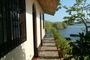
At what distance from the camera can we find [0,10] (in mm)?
2340

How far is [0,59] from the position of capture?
92.3 inches

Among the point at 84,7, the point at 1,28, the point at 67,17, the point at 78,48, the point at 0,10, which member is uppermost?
the point at 84,7

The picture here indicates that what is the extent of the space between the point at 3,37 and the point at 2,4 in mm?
536

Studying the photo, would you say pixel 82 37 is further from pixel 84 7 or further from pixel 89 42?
pixel 84 7

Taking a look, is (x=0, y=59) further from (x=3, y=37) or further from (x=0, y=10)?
(x=0, y=10)

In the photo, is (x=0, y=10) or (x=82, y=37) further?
(x=82, y=37)

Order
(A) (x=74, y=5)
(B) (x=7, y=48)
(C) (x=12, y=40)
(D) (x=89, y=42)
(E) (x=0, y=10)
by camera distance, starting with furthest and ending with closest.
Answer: (A) (x=74, y=5), (D) (x=89, y=42), (C) (x=12, y=40), (B) (x=7, y=48), (E) (x=0, y=10)

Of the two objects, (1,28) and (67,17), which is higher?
(67,17)

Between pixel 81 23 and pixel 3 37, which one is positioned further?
pixel 81 23

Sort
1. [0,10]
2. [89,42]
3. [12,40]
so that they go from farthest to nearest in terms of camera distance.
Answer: [89,42], [12,40], [0,10]

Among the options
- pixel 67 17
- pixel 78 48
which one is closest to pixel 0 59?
pixel 78 48

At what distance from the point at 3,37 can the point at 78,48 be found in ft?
7.85

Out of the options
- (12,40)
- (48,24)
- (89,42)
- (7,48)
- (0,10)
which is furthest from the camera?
(48,24)

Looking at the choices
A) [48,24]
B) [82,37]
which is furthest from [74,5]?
[82,37]
